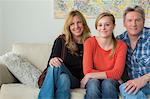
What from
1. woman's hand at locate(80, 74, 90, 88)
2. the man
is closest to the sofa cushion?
woman's hand at locate(80, 74, 90, 88)

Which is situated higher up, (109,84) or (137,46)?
(137,46)

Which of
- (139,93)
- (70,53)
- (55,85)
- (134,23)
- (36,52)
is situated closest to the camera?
(139,93)

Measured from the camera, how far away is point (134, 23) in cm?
238

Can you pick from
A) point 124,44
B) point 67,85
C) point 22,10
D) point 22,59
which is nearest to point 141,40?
point 124,44

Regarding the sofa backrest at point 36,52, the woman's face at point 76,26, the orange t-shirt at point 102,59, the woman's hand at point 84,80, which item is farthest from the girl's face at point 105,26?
the sofa backrest at point 36,52

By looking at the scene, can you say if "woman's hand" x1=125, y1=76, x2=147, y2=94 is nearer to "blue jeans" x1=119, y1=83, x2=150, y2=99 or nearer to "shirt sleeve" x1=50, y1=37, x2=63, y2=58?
"blue jeans" x1=119, y1=83, x2=150, y2=99

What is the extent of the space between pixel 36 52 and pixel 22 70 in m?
0.32

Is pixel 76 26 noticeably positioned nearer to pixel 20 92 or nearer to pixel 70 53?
pixel 70 53

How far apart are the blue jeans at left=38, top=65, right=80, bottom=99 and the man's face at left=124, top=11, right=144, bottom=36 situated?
2.13 ft

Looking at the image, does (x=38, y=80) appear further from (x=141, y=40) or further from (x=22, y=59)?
(x=141, y=40)

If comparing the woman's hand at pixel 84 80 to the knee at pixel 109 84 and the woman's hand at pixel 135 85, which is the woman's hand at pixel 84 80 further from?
the woman's hand at pixel 135 85

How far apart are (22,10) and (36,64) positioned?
1177mm

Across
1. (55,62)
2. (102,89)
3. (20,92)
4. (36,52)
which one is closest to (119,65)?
(102,89)

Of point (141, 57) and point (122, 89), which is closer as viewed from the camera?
point (122, 89)
